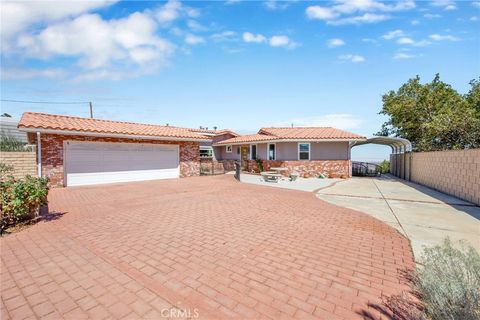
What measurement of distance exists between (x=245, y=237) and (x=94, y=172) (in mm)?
12115

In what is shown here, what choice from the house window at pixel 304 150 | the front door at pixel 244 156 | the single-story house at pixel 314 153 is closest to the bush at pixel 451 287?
the single-story house at pixel 314 153

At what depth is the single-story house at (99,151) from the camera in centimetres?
1234

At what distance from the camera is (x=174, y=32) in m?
10.4

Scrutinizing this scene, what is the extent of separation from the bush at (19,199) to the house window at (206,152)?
70.9 feet

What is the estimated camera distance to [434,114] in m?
18.0

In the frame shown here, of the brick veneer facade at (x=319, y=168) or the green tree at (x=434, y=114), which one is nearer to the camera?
the green tree at (x=434, y=114)

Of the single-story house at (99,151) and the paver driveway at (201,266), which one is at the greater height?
the single-story house at (99,151)

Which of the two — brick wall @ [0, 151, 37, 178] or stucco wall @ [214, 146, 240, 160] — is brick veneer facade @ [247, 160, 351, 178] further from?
brick wall @ [0, 151, 37, 178]

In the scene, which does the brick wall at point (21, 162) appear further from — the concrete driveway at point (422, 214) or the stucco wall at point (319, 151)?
the stucco wall at point (319, 151)

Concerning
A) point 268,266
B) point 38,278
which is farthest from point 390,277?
point 38,278

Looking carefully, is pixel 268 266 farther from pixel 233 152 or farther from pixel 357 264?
pixel 233 152

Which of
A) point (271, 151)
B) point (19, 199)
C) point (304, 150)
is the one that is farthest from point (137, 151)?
point (304, 150)

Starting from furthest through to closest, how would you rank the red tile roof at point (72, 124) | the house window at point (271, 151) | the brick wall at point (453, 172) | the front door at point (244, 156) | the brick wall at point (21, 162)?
the front door at point (244, 156) < the house window at point (271, 151) < the red tile roof at point (72, 124) < the brick wall at point (21, 162) < the brick wall at point (453, 172)

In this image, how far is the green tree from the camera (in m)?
12.9
